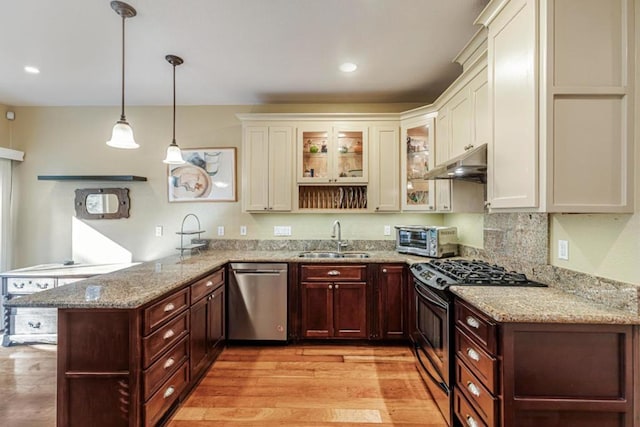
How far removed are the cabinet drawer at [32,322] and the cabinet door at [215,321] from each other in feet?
5.84

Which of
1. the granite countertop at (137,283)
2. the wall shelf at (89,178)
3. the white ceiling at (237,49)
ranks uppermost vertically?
the white ceiling at (237,49)

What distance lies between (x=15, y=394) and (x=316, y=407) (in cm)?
231

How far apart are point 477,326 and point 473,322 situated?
4 cm

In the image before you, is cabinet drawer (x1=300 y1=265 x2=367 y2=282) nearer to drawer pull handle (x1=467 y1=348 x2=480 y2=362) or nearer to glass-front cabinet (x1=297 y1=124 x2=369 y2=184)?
glass-front cabinet (x1=297 y1=124 x2=369 y2=184)

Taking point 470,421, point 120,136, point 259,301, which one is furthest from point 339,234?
point 120,136

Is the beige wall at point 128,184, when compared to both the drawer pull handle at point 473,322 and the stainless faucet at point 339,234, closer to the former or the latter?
the stainless faucet at point 339,234

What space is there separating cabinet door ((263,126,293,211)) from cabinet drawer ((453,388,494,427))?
230cm

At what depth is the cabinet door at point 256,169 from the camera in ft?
10.9

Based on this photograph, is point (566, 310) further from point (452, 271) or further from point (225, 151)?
point (225, 151)

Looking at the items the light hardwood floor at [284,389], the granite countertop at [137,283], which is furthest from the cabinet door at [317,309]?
the granite countertop at [137,283]

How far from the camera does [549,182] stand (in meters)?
1.39

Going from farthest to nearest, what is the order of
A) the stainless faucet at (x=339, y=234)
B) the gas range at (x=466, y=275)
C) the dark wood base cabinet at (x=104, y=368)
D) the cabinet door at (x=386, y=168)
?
the stainless faucet at (x=339, y=234) → the cabinet door at (x=386, y=168) → the gas range at (x=466, y=275) → the dark wood base cabinet at (x=104, y=368)

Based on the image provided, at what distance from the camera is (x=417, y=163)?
322 centimetres

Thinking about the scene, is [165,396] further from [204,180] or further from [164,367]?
[204,180]
